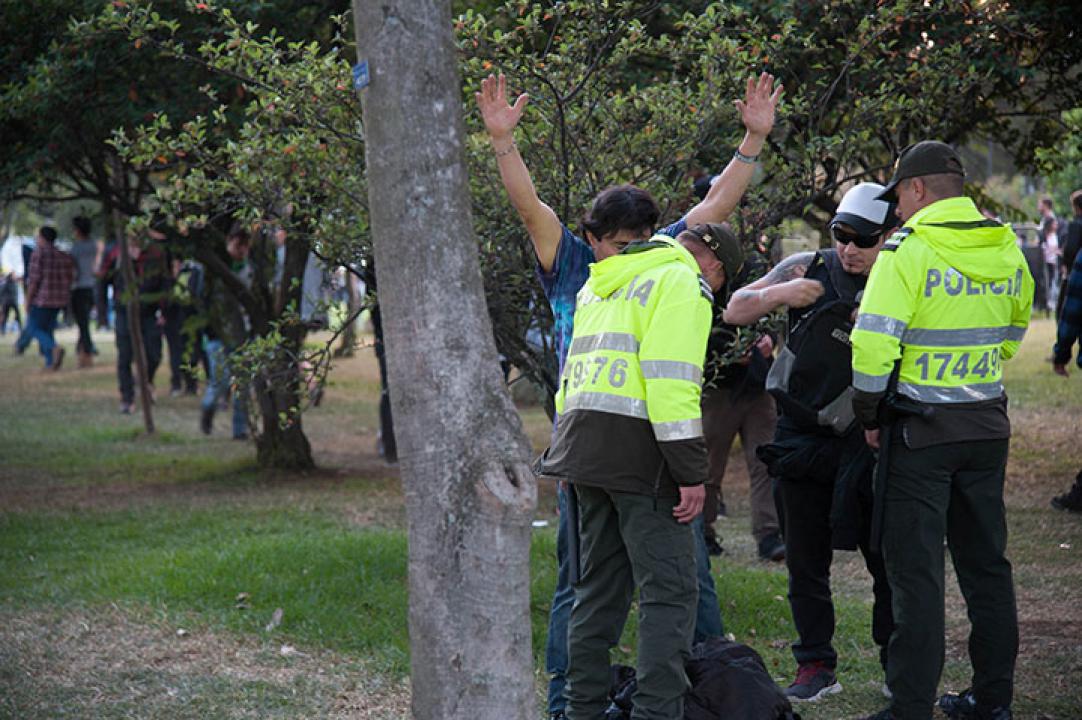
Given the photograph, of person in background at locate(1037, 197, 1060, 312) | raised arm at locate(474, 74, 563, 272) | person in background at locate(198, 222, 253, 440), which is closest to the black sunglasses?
raised arm at locate(474, 74, 563, 272)

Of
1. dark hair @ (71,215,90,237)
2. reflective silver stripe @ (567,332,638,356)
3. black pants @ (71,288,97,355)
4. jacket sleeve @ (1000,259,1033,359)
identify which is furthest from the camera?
black pants @ (71,288,97,355)

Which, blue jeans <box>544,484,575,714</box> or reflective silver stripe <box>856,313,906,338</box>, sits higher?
reflective silver stripe <box>856,313,906,338</box>

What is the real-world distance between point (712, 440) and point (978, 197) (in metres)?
4.35

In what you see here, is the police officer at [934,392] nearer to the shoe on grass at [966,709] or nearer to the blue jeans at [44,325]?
the shoe on grass at [966,709]

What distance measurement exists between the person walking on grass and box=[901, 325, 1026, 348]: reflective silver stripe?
3.22ft

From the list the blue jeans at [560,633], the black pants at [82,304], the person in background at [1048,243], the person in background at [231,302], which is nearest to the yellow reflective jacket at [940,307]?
the blue jeans at [560,633]

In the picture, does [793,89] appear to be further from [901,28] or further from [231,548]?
[231,548]

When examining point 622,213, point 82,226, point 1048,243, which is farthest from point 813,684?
point 1048,243

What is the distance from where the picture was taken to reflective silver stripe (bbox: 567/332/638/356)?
4.43 meters

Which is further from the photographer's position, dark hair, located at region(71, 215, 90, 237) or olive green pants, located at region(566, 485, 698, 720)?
dark hair, located at region(71, 215, 90, 237)

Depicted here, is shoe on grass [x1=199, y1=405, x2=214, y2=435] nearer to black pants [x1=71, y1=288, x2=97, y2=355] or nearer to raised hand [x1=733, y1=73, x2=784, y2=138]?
black pants [x1=71, y1=288, x2=97, y2=355]

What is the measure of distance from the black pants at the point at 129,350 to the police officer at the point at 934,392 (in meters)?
12.8

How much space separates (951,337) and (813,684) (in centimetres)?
169

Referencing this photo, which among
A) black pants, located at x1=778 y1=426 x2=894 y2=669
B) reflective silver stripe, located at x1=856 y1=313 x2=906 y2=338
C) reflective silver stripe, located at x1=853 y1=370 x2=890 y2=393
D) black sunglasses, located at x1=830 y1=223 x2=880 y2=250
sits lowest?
black pants, located at x1=778 y1=426 x2=894 y2=669
